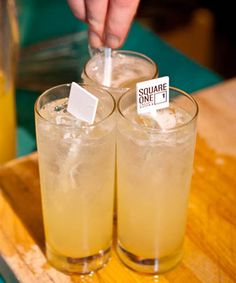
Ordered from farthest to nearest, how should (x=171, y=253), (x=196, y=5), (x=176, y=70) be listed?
(x=196, y=5), (x=176, y=70), (x=171, y=253)

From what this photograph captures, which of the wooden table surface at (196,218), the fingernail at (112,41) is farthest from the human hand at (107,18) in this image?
the wooden table surface at (196,218)

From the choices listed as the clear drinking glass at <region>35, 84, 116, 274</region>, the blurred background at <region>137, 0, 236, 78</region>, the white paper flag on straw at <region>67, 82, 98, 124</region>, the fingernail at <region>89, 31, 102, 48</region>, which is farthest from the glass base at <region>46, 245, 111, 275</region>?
the blurred background at <region>137, 0, 236, 78</region>

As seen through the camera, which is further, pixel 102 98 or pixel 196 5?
pixel 196 5

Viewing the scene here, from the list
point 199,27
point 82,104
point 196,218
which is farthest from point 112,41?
point 199,27

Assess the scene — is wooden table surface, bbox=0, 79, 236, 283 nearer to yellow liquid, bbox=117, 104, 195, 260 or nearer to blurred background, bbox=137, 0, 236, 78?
yellow liquid, bbox=117, 104, 195, 260

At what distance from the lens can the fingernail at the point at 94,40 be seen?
3.46ft

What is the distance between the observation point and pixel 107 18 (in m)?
1.03

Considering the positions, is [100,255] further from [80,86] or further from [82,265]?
[80,86]

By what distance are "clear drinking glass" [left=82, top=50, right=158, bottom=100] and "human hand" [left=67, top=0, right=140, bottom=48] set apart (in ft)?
0.13

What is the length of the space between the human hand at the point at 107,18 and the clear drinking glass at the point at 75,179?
13 cm

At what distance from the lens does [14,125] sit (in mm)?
1403

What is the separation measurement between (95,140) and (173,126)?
12cm

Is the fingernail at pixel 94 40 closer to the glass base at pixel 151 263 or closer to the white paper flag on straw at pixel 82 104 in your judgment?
the white paper flag on straw at pixel 82 104

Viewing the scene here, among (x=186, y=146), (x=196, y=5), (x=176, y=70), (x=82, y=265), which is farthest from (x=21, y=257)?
(x=196, y=5)
